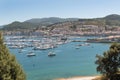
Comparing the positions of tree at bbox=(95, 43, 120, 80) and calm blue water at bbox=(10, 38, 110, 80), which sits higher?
tree at bbox=(95, 43, 120, 80)

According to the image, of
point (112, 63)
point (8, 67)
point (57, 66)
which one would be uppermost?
point (8, 67)

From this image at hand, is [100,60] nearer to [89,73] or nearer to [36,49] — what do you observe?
[89,73]

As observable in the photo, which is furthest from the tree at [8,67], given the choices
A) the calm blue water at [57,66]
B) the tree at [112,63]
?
the calm blue water at [57,66]

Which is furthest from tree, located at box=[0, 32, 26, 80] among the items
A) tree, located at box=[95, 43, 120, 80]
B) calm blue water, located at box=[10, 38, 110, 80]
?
calm blue water, located at box=[10, 38, 110, 80]

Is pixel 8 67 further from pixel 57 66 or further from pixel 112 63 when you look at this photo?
pixel 57 66

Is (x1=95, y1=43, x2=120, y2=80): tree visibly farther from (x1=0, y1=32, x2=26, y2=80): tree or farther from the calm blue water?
the calm blue water

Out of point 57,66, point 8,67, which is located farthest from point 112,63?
point 57,66

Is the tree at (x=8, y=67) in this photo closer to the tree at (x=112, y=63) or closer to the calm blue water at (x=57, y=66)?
the tree at (x=112, y=63)

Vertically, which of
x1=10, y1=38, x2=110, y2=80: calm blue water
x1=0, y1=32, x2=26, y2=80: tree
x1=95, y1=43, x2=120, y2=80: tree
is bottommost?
x1=10, y1=38, x2=110, y2=80: calm blue water

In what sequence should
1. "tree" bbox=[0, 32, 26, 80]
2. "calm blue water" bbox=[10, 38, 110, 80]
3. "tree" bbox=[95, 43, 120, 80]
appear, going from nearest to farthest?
1. "tree" bbox=[0, 32, 26, 80]
2. "tree" bbox=[95, 43, 120, 80]
3. "calm blue water" bbox=[10, 38, 110, 80]

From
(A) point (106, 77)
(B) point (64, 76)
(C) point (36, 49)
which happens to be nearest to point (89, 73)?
(B) point (64, 76)
